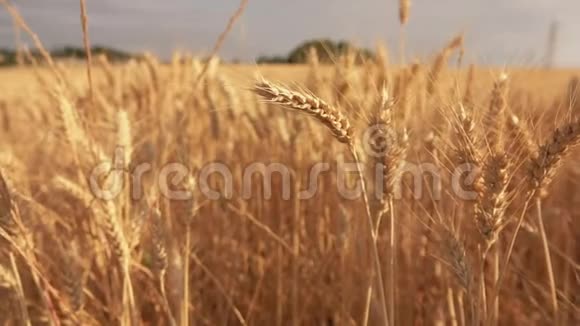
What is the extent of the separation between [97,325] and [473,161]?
2.85ft

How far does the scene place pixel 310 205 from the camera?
5.50ft

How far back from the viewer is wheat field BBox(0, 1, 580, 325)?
29.5 inches

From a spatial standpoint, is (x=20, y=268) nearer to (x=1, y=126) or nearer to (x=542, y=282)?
(x=542, y=282)

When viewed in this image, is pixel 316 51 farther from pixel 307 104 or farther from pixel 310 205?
pixel 307 104

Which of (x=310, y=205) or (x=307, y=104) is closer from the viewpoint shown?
(x=307, y=104)

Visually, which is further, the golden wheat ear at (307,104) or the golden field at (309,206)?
the golden field at (309,206)

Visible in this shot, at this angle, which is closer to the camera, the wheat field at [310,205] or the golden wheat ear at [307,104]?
the golden wheat ear at [307,104]

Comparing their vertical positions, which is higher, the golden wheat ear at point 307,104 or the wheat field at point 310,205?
the golden wheat ear at point 307,104

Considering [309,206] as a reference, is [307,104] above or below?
above

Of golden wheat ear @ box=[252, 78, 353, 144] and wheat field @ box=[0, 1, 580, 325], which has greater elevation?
golden wheat ear @ box=[252, 78, 353, 144]

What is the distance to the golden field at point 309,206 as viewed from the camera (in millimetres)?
750

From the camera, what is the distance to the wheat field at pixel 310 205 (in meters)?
0.75

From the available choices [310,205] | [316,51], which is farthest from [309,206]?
[316,51]

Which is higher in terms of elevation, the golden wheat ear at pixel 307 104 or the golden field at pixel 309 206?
the golden wheat ear at pixel 307 104
